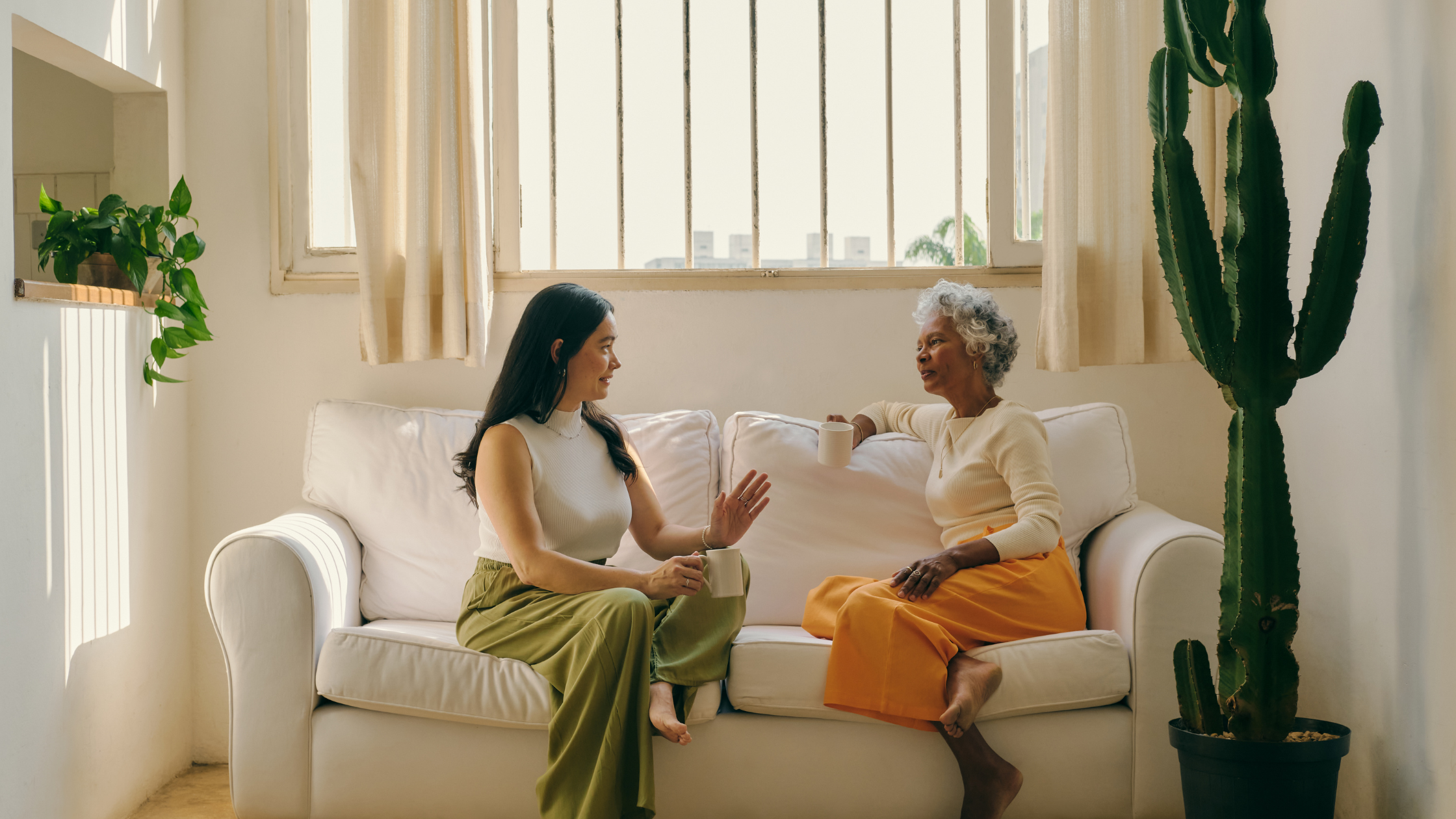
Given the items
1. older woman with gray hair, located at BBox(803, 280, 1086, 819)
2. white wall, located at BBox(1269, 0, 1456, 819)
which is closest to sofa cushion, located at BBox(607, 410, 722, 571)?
older woman with gray hair, located at BBox(803, 280, 1086, 819)

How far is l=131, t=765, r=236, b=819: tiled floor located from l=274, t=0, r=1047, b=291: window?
1.50 meters

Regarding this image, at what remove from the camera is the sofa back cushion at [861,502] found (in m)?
A: 2.29

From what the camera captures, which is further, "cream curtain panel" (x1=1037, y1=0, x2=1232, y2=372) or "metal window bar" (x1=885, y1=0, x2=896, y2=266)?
"metal window bar" (x1=885, y1=0, x2=896, y2=266)

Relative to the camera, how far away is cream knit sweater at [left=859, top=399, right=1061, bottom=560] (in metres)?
2.03

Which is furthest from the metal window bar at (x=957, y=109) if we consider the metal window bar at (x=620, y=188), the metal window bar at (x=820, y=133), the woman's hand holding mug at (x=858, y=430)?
the metal window bar at (x=620, y=188)

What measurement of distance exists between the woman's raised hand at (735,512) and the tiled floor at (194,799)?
1.33 meters

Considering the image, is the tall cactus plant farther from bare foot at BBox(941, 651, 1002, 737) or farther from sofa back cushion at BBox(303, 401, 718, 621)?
sofa back cushion at BBox(303, 401, 718, 621)

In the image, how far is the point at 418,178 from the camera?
8.46 feet

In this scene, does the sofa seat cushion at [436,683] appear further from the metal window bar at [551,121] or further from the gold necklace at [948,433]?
the metal window bar at [551,121]

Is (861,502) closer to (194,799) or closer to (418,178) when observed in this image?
(418,178)

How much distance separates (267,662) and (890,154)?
2119 mm

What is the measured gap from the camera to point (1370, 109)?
5.32 feet

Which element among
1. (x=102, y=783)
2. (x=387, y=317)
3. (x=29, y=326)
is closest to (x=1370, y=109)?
(x=387, y=317)

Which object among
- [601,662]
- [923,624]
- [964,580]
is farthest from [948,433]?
[601,662]
